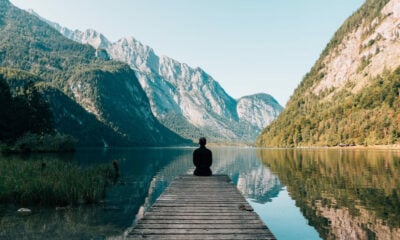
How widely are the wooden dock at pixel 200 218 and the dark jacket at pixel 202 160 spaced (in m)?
4.61

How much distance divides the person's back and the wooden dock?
15.2 feet

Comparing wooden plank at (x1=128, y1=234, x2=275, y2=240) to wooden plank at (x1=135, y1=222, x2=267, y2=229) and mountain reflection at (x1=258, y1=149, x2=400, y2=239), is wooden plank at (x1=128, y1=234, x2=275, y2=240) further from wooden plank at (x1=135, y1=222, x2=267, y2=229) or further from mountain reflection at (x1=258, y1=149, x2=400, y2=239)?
mountain reflection at (x1=258, y1=149, x2=400, y2=239)

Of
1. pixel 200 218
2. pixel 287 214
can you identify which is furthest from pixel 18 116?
pixel 200 218

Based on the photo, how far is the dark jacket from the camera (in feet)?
81.4

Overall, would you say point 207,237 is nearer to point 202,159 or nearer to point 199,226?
point 199,226

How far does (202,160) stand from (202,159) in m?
0.17

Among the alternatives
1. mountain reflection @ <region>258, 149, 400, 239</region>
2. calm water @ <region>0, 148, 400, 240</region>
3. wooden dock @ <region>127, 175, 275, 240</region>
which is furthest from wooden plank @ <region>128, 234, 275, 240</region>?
mountain reflection @ <region>258, 149, 400, 239</region>

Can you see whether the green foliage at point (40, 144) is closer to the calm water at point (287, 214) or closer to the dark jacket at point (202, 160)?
the calm water at point (287, 214)

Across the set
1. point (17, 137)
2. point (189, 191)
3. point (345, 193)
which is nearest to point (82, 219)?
point (189, 191)

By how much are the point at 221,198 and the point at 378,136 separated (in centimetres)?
16096

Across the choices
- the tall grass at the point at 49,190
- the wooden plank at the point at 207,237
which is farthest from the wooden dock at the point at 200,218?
the tall grass at the point at 49,190

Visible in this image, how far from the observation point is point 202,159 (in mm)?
25703

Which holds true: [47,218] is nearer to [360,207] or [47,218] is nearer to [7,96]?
[360,207]

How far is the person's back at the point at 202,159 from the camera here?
81.5 ft
